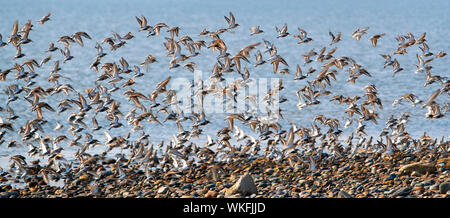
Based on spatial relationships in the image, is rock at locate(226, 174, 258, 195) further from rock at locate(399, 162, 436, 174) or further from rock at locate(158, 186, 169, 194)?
rock at locate(399, 162, 436, 174)

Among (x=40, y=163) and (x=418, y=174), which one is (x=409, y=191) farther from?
(x=40, y=163)

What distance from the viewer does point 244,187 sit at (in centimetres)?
1767

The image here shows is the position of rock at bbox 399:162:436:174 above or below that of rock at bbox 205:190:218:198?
above

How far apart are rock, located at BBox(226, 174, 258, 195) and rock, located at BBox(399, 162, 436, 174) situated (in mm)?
4366

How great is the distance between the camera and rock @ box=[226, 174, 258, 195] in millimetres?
Answer: 17641

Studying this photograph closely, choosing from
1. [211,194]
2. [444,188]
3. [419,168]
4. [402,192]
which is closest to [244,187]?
[211,194]

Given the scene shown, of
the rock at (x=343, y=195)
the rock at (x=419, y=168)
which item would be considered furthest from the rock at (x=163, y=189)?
the rock at (x=419, y=168)

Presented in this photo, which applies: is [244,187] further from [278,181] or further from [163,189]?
[163,189]

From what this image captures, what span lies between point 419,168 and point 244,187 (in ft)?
16.5

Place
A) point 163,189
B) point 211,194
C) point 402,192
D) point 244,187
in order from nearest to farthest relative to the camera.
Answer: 1. point 402,192
2. point 244,187
3. point 211,194
4. point 163,189

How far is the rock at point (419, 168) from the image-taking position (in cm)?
→ 1903

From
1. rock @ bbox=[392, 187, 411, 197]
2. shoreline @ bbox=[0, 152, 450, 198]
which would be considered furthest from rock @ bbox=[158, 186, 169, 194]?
rock @ bbox=[392, 187, 411, 197]

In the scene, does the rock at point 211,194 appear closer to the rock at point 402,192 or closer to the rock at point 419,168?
the rock at point 402,192
